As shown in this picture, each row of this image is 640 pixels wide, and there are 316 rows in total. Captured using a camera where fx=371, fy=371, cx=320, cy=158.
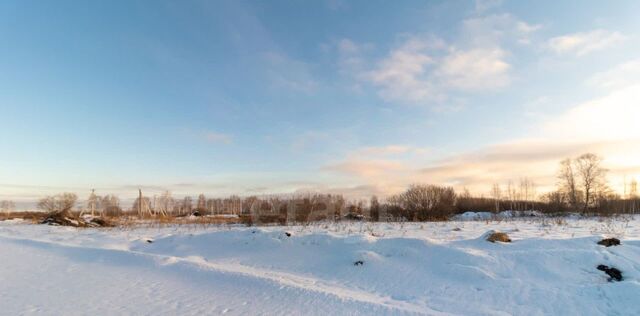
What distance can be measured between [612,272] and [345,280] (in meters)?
5.06

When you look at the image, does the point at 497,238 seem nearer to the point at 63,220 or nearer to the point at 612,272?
the point at 612,272

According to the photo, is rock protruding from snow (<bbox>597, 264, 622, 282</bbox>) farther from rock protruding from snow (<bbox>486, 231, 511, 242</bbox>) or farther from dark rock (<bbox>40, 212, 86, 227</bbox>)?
dark rock (<bbox>40, 212, 86, 227</bbox>)

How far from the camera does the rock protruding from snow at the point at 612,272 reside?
6710 millimetres

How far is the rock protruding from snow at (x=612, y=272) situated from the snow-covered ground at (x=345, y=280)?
0.09 meters

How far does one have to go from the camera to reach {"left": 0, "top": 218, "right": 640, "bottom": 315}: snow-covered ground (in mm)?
5953

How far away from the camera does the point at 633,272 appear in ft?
22.2

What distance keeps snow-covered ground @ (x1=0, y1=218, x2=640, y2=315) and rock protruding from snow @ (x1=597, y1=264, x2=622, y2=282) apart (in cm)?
9

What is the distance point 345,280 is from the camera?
26.7 feet

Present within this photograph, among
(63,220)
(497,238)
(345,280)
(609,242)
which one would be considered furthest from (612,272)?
(63,220)

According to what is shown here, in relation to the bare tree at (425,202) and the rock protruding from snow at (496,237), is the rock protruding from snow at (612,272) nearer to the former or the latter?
the rock protruding from snow at (496,237)

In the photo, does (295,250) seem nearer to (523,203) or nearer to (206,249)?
(206,249)

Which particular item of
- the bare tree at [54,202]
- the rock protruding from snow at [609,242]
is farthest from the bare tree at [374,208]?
the bare tree at [54,202]

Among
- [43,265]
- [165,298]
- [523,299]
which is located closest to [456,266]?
[523,299]

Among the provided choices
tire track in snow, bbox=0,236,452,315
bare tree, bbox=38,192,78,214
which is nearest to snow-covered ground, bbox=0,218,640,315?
tire track in snow, bbox=0,236,452,315
